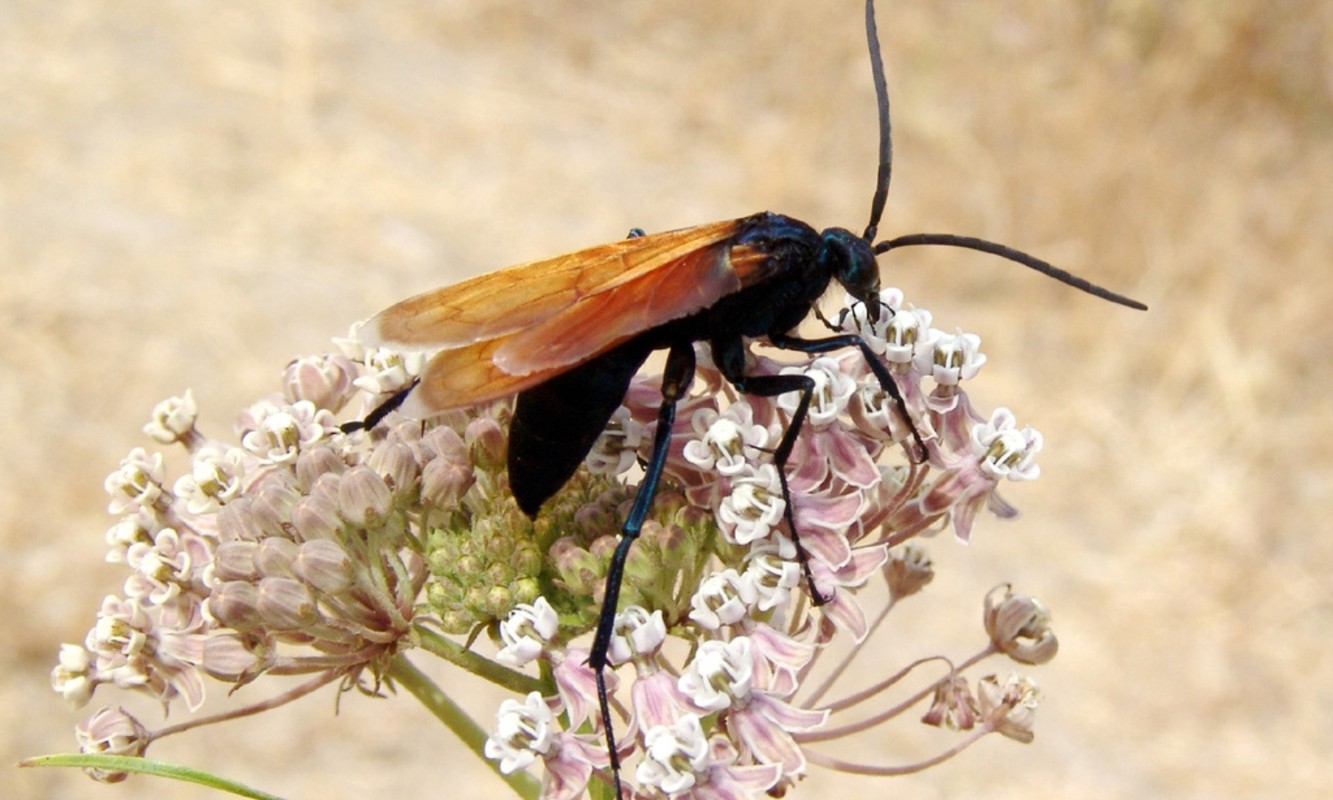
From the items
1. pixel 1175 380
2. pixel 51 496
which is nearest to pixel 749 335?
pixel 51 496

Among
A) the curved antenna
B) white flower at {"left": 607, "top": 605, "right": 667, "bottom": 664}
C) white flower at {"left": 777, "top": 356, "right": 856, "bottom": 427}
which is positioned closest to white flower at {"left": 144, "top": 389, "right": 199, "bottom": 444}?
white flower at {"left": 607, "top": 605, "right": 667, "bottom": 664}

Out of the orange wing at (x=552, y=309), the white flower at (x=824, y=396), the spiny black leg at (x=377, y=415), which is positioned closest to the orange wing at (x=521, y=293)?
the orange wing at (x=552, y=309)

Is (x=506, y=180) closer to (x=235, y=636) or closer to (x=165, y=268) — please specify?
(x=165, y=268)

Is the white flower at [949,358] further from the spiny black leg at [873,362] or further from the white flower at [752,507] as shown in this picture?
the white flower at [752,507]

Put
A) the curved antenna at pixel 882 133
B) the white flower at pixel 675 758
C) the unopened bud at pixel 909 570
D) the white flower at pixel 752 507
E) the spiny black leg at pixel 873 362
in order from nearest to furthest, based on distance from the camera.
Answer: the white flower at pixel 675 758 → the white flower at pixel 752 507 → the spiny black leg at pixel 873 362 → the curved antenna at pixel 882 133 → the unopened bud at pixel 909 570

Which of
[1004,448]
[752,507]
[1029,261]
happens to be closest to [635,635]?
[752,507]

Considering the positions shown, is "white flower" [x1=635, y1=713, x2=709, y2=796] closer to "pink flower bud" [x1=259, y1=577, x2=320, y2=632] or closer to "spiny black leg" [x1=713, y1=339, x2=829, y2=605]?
"spiny black leg" [x1=713, y1=339, x2=829, y2=605]

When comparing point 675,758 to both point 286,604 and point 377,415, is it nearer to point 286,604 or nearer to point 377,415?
point 286,604
